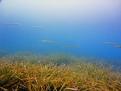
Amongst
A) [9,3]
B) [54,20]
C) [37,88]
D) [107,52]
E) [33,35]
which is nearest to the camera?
[37,88]

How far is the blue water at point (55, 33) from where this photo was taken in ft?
44.3

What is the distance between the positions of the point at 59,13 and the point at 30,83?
11797mm

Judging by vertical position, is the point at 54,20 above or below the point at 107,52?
above

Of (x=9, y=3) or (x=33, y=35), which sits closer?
(x=9, y=3)

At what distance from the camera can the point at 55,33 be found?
14766mm

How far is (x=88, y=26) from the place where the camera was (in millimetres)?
15734

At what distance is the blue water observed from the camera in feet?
44.3

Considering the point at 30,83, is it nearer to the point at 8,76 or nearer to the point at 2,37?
the point at 8,76

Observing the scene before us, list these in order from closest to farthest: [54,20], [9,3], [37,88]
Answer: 1. [37,88]
2. [9,3]
3. [54,20]

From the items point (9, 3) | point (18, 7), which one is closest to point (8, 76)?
point (9, 3)

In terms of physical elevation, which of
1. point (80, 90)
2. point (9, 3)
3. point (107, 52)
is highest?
point (9, 3)

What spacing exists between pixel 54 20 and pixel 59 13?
1.46 ft

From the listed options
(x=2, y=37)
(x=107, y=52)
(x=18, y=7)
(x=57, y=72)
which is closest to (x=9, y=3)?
(x=18, y=7)

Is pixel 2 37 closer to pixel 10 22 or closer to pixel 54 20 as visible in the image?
pixel 10 22
